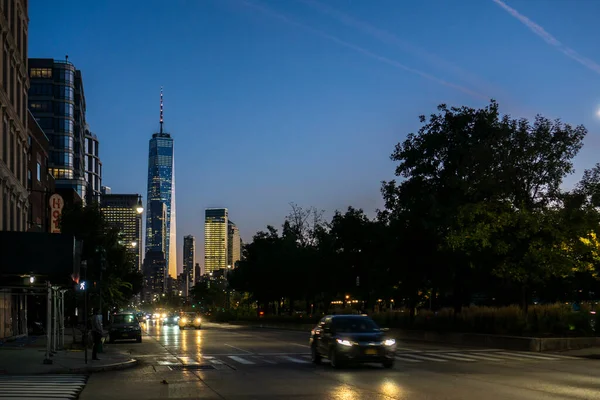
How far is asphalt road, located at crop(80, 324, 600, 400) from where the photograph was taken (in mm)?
15695

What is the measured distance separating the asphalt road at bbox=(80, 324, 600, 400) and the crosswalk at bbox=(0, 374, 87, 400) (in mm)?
360

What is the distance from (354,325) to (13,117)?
27.7 m

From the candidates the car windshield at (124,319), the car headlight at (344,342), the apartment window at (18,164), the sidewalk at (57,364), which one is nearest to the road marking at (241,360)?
the sidewalk at (57,364)

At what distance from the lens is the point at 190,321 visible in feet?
227

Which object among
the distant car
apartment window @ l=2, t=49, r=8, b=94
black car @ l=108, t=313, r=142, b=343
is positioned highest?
apartment window @ l=2, t=49, r=8, b=94

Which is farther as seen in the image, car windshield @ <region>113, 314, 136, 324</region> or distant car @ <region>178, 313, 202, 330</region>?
distant car @ <region>178, 313, 202, 330</region>

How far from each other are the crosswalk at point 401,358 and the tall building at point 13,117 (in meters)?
18.0

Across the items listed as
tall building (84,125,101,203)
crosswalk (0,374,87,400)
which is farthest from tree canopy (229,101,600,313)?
tall building (84,125,101,203)

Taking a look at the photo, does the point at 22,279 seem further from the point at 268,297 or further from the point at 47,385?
the point at 268,297

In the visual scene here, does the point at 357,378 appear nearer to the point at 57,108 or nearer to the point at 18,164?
the point at 18,164

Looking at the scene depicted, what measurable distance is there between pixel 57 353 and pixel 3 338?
13112 millimetres

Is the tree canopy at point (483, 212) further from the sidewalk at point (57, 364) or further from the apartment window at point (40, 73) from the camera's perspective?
the apartment window at point (40, 73)

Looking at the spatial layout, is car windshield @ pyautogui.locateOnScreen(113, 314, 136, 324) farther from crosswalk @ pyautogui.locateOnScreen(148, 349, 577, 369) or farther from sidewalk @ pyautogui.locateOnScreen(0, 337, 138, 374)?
crosswalk @ pyautogui.locateOnScreen(148, 349, 577, 369)

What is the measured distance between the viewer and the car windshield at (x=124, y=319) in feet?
141
